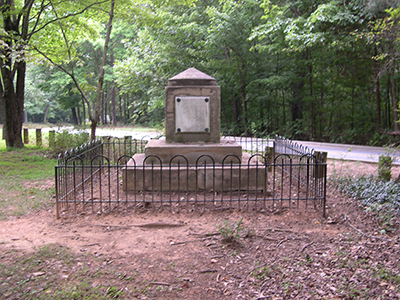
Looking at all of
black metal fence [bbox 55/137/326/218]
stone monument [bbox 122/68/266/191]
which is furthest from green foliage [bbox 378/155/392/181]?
stone monument [bbox 122/68/266/191]

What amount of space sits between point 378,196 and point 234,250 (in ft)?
9.96

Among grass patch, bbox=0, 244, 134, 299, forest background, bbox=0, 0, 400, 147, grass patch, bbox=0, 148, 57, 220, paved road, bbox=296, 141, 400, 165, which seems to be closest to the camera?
Result: grass patch, bbox=0, 244, 134, 299

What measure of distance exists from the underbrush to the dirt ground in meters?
0.15

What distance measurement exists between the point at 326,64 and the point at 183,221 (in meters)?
12.4

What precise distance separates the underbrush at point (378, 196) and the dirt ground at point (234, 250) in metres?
0.15

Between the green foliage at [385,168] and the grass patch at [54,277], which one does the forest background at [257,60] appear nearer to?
the green foliage at [385,168]

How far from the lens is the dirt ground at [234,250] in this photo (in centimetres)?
322

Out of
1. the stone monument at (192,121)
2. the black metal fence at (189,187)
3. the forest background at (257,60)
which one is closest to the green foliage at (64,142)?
the forest background at (257,60)

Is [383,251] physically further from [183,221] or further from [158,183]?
[158,183]

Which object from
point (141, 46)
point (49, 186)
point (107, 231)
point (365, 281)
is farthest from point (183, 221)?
point (141, 46)

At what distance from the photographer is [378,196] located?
18.1 ft

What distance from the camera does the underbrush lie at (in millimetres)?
4867

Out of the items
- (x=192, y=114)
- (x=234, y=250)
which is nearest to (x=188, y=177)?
(x=192, y=114)

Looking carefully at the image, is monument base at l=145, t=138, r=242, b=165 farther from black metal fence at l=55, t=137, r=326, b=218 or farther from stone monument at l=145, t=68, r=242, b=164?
black metal fence at l=55, t=137, r=326, b=218
